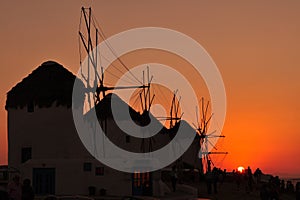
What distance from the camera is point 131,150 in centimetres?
7175

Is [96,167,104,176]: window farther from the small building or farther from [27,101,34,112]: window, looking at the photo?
[27,101,34,112]: window

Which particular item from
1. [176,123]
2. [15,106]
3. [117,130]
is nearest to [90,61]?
[15,106]

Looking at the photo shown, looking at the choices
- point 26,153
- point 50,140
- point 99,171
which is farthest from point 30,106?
point 99,171

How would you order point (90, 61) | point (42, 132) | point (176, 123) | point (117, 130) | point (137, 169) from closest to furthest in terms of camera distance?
point (137, 169), point (42, 132), point (90, 61), point (117, 130), point (176, 123)

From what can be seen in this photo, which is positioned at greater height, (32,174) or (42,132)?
(42,132)

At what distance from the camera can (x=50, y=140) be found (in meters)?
53.7

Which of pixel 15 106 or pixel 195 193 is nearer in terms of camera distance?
pixel 195 193

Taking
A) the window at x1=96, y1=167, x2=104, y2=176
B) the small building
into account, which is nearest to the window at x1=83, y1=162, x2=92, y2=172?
the small building

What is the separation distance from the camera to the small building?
47406mm

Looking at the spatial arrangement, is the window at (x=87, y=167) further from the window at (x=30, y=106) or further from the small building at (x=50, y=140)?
the window at (x=30, y=106)

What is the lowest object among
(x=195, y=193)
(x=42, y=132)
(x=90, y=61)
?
(x=195, y=193)

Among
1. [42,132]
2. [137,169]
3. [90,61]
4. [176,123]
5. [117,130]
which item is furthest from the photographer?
[176,123]

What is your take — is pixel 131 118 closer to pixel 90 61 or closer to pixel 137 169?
pixel 90 61

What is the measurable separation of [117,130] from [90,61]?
1282cm
